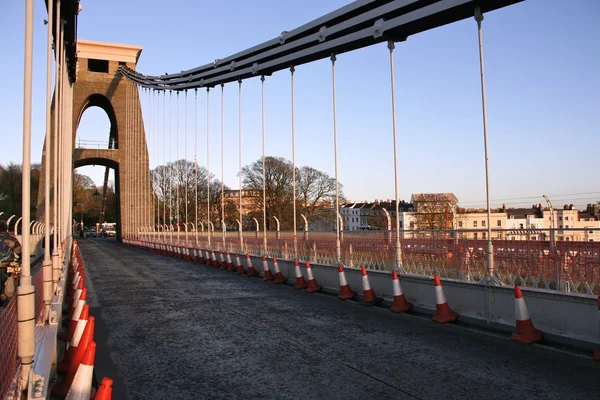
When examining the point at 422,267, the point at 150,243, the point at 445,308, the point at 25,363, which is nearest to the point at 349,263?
the point at 422,267

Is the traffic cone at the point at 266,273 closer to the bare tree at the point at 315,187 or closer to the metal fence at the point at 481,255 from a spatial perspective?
the metal fence at the point at 481,255

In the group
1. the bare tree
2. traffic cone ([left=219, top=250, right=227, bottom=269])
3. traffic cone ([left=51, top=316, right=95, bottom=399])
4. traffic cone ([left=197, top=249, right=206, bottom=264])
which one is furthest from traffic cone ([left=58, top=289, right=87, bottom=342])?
the bare tree

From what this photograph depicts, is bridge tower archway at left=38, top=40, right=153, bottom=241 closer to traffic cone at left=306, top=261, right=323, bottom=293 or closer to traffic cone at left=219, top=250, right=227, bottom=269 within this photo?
traffic cone at left=219, top=250, right=227, bottom=269

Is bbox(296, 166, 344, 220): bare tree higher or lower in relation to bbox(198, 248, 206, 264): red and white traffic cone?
higher

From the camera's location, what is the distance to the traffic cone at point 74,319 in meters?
5.55

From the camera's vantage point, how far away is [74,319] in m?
5.71

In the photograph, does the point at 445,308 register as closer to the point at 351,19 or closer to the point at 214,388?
the point at 214,388

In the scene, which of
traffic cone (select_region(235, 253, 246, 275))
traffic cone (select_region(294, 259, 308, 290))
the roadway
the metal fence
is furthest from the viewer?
traffic cone (select_region(235, 253, 246, 275))

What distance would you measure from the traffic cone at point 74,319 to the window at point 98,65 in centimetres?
5283

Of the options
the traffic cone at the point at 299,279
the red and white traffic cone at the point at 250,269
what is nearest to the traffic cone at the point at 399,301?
the traffic cone at the point at 299,279

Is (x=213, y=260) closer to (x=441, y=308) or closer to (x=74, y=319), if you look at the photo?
(x=441, y=308)

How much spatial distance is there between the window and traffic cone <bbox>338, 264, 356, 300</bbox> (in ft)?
165

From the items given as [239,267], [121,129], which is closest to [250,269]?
[239,267]

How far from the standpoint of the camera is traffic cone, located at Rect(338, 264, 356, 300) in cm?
1074
